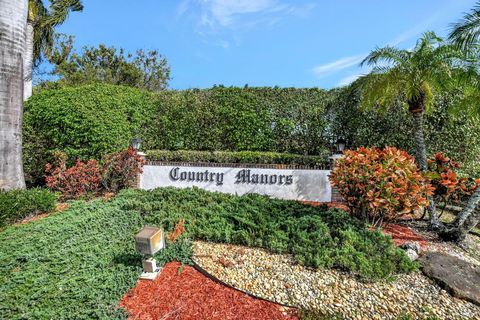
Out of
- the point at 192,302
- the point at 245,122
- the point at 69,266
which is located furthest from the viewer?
the point at 245,122

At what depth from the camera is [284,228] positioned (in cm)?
439

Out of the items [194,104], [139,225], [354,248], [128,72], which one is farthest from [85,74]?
[354,248]

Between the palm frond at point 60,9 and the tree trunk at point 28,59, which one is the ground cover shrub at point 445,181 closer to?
the tree trunk at point 28,59

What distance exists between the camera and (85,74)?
20.1 metres

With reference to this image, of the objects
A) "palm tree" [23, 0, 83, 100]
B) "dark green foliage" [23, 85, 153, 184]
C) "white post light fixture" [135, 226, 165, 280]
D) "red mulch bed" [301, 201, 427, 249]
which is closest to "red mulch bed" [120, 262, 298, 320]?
"white post light fixture" [135, 226, 165, 280]

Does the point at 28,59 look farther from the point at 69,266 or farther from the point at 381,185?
the point at 381,185

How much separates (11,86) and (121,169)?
11.6ft

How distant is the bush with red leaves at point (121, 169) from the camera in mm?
7734

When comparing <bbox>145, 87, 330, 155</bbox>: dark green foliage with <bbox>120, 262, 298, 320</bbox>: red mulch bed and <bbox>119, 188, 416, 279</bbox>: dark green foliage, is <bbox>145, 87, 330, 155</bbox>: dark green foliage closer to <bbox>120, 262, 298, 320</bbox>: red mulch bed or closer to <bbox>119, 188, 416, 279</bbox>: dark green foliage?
<bbox>119, 188, 416, 279</bbox>: dark green foliage

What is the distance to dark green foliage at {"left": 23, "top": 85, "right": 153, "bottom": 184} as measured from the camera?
8453mm

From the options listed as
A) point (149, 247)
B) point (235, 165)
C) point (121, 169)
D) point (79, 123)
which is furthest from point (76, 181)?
point (149, 247)

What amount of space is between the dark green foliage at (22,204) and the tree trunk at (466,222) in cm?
858

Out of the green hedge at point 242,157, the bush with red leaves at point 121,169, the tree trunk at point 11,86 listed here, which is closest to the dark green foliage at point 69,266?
the bush with red leaves at point 121,169

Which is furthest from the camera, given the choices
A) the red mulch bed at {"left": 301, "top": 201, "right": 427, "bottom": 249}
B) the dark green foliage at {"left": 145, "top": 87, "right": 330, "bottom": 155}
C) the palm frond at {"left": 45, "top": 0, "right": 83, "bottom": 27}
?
the palm frond at {"left": 45, "top": 0, "right": 83, "bottom": 27}
